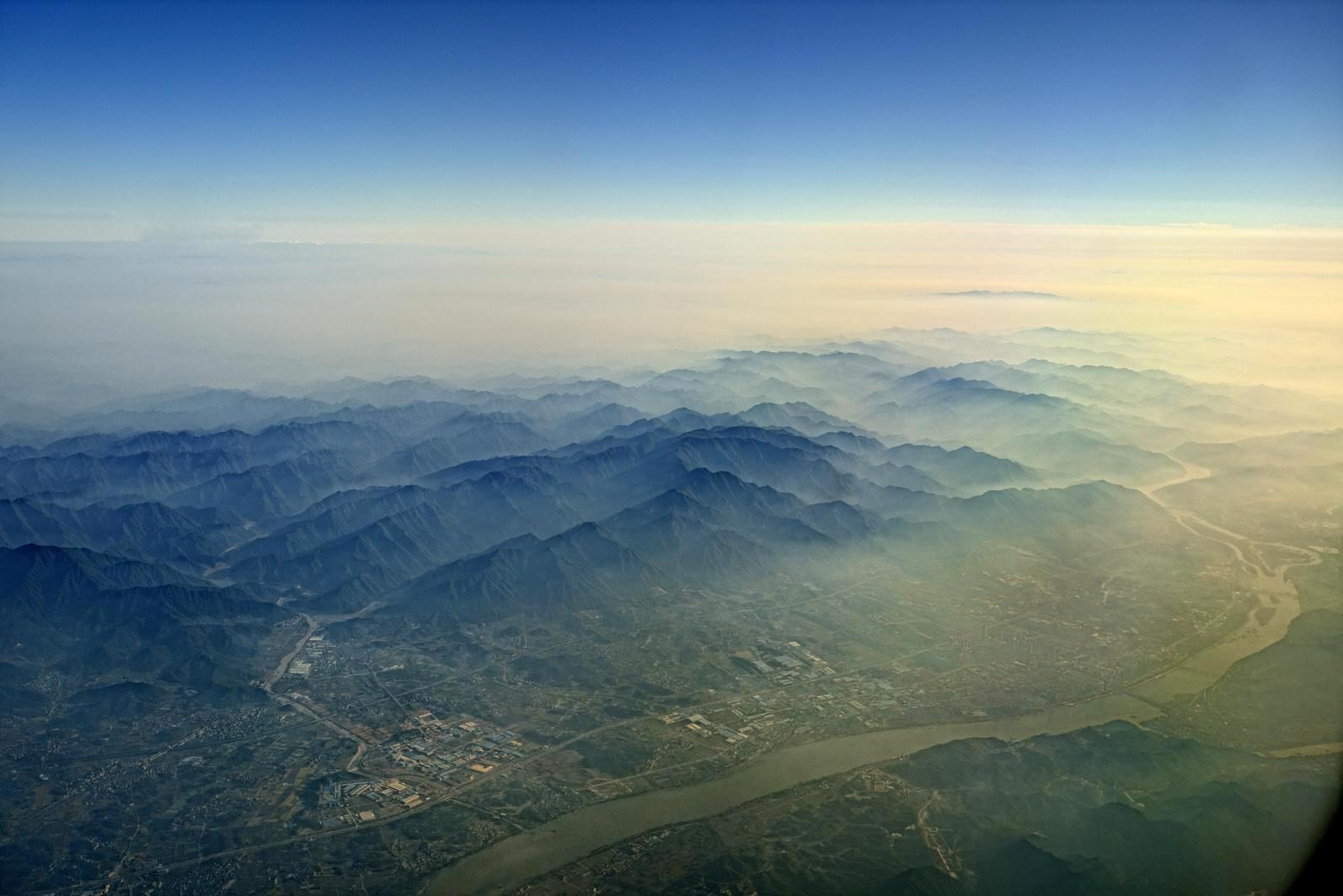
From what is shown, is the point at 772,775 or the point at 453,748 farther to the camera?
the point at 453,748

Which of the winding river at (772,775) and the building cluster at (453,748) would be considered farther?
the building cluster at (453,748)

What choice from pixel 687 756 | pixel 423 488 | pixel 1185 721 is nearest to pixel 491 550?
pixel 423 488

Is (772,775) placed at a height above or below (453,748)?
above

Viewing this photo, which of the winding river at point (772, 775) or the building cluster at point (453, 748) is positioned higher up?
the winding river at point (772, 775)

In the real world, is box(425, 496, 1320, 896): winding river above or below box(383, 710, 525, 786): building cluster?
above

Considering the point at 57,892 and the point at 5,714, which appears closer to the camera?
the point at 57,892

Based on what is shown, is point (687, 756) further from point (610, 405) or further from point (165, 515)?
point (610, 405)

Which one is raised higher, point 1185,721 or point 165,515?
point 1185,721

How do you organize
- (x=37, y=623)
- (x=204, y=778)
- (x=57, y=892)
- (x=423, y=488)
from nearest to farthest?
(x=57, y=892), (x=204, y=778), (x=37, y=623), (x=423, y=488)

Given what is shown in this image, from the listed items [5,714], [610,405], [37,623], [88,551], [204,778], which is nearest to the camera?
[204,778]

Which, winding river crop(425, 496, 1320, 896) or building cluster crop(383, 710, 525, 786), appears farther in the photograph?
building cluster crop(383, 710, 525, 786)
